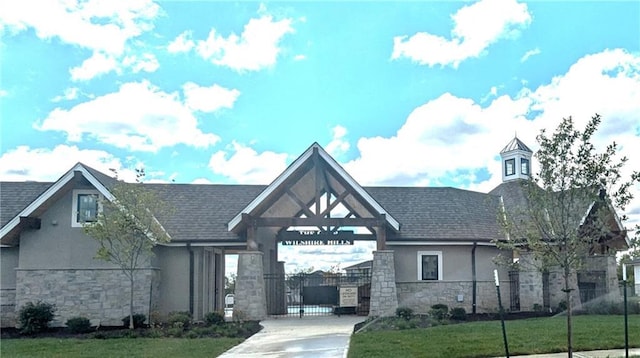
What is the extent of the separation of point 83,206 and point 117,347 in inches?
313

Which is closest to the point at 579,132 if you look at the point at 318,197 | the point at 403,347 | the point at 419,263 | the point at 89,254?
the point at 403,347

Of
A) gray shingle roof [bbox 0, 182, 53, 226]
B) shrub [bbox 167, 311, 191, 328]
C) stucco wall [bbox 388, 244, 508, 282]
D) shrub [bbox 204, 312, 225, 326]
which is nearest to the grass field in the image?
shrub [bbox 167, 311, 191, 328]

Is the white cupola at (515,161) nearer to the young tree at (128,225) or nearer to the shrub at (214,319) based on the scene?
the shrub at (214,319)

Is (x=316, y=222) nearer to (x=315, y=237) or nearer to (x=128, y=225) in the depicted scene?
(x=315, y=237)

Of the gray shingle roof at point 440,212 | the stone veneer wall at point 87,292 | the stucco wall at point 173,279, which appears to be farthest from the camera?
the gray shingle roof at point 440,212

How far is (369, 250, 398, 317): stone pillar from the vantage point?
67.0 ft

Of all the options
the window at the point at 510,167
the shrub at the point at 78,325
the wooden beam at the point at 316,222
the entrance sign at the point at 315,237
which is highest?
the window at the point at 510,167

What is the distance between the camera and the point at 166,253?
859 inches

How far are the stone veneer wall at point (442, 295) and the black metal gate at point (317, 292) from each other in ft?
6.32

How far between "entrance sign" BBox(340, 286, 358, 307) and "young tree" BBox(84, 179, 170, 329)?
7.47 meters

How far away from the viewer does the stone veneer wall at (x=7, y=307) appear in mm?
20547

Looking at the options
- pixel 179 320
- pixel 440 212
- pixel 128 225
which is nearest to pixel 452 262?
pixel 440 212

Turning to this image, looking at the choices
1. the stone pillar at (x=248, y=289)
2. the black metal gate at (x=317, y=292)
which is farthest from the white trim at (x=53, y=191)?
the black metal gate at (x=317, y=292)

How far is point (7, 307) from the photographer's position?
20766 mm
